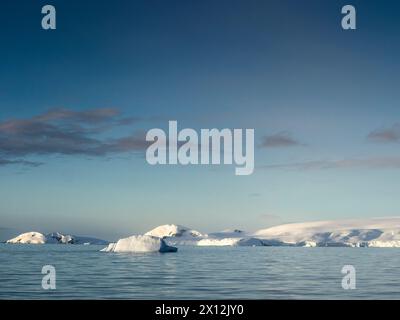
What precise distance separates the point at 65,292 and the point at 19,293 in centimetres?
302

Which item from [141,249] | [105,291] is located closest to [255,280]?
[105,291]

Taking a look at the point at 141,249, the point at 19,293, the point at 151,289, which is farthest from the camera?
the point at 141,249
